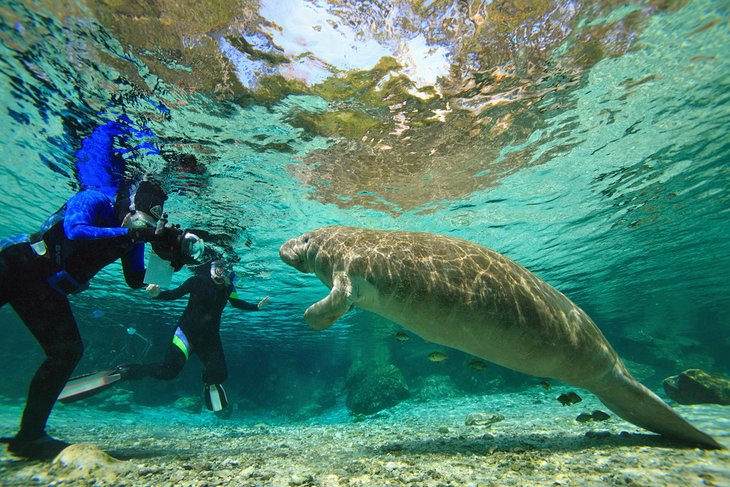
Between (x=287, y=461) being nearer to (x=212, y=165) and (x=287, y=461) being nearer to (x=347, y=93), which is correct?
(x=347, y=93)

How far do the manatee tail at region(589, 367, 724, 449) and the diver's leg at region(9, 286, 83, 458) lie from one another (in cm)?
679

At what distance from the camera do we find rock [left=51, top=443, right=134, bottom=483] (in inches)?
109

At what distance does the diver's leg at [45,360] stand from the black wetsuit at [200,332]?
9.65 feet

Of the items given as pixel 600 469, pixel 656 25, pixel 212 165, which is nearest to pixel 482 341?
pixel 600 469

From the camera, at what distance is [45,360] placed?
3.52 m

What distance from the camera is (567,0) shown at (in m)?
5.17

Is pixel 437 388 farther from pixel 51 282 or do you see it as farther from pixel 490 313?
pixel 51 282

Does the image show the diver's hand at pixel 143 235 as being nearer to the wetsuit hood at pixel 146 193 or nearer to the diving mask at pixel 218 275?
the diving mask at pixel 218 275

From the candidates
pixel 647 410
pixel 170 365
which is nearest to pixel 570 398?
pixel 647 410

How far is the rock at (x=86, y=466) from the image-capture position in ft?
9.05

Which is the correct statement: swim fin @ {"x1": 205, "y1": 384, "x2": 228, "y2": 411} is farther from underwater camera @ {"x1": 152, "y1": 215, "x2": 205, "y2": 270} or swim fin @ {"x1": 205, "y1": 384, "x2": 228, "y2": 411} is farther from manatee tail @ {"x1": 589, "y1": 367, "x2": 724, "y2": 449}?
manatee tail @ {"x1": 589, "y1": 367, "x2": 724, "y2": 449}

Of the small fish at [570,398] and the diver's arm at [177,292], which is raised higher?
the diver's arm at [177,292]

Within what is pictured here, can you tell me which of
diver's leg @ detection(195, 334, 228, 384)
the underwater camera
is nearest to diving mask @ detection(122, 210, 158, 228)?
the underwater camera

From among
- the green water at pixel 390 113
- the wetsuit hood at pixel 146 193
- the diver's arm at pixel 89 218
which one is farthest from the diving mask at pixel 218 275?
the diver's arm at pixel 89 218
